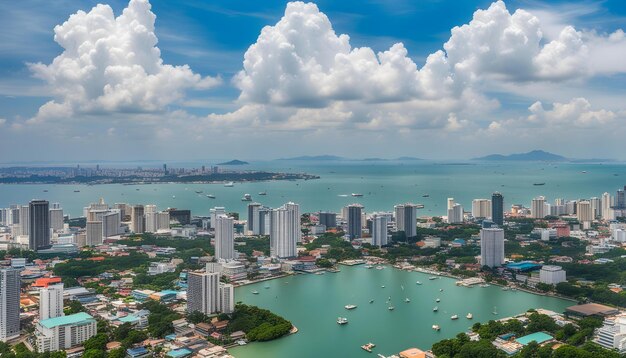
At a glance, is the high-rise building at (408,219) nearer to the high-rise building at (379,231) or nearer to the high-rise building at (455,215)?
the high-rise building at (379,231)

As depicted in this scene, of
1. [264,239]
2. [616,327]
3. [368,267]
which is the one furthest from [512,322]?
[264,239]

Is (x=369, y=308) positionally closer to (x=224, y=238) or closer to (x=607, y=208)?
(x=224, y=238)

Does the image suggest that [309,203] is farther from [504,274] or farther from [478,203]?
[504,274]

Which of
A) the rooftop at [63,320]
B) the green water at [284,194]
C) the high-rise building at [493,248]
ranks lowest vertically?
the rooftop at [63,320]

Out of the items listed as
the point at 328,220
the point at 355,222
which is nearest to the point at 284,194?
the point at 328,220

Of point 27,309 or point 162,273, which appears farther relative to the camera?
point 162,273

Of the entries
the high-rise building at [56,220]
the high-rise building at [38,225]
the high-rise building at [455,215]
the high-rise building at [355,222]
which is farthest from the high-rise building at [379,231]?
the high-rise building at [56,220]
